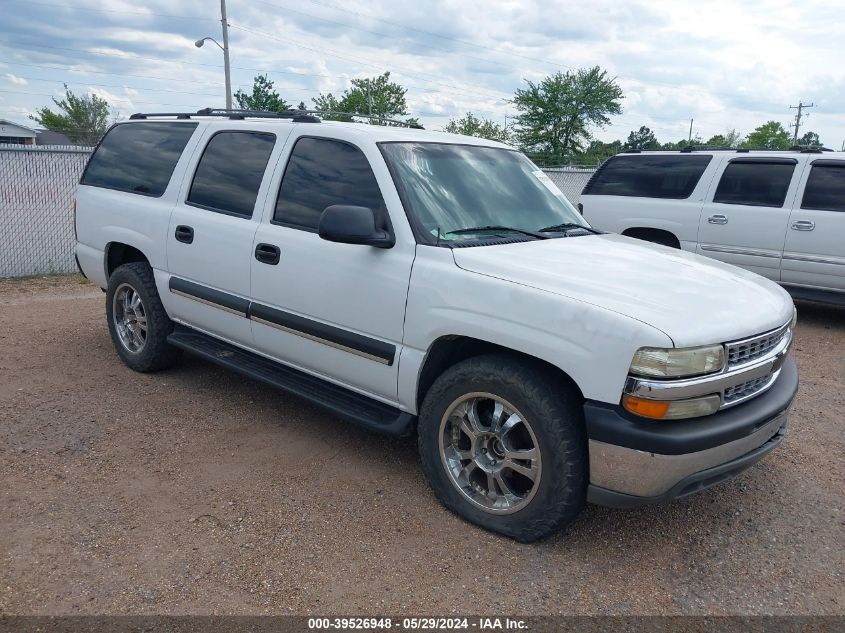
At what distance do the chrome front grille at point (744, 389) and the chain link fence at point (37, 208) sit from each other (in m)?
9.10

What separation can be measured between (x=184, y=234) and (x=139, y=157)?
1.06 m

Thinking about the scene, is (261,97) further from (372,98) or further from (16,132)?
(16,132)

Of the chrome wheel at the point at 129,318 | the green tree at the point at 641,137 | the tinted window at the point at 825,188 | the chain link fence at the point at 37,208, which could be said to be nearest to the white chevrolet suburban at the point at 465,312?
the chrome wheel at the point at 129,318

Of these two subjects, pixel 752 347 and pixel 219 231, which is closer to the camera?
pixel 752 347

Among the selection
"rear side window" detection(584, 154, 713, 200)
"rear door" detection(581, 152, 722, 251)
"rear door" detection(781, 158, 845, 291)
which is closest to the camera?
"rear door" detection(781, 158, 845, 291)

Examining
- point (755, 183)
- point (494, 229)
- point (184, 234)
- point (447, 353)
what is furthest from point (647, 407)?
point (755, 183)

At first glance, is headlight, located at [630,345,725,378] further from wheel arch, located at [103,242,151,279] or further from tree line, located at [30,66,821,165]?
tree line, located at [30,66,821,165]

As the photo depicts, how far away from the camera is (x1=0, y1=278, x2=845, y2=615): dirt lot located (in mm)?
2836

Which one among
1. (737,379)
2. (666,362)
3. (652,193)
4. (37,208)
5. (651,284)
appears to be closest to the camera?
(666,362)

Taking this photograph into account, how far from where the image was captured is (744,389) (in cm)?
308

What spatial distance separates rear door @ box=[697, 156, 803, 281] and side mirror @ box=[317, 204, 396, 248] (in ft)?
20.0

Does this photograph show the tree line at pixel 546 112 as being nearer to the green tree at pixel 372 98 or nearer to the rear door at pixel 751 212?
the green tree at pixel 372 98

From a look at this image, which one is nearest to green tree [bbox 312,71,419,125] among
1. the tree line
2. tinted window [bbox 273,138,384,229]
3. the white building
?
the tree line

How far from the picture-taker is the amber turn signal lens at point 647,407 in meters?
2.73
